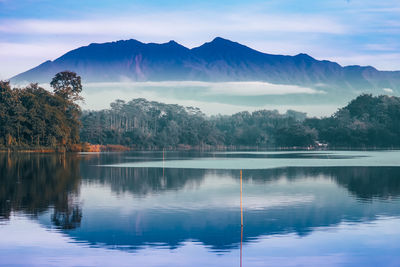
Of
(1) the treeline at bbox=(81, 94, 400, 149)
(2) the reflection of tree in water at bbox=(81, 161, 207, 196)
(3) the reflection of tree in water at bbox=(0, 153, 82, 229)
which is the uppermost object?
(1) the treeline at bbox=(81, 94, 400, 149)

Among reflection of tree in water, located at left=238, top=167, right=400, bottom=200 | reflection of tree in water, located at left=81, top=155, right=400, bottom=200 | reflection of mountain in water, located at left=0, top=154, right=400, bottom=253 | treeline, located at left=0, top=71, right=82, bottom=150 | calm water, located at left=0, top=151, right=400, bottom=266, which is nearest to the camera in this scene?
calm water, located at left=0, top=151, right=400, bottom=266

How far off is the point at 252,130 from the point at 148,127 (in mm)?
37880

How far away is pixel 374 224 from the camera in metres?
21.8

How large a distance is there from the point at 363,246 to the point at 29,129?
304ft

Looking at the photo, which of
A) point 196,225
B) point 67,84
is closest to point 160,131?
point 67,84

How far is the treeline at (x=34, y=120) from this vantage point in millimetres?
98750

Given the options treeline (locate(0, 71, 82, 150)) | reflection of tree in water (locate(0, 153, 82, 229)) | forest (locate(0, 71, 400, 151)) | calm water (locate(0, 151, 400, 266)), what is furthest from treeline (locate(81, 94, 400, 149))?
calm water (locate(0, 151, 400, 266))

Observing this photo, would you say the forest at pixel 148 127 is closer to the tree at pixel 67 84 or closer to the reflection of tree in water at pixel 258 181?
the tree at pixel 67 84

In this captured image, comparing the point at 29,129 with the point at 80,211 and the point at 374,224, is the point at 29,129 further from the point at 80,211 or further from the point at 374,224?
the point at 374,224

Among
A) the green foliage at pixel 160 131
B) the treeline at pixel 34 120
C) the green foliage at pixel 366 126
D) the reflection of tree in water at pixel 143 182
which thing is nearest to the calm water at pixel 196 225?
the reflection of tree in water at pixel 143 182

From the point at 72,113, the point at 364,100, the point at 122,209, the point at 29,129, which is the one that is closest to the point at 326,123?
the point at 364,100

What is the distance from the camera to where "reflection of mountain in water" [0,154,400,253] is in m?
19.8

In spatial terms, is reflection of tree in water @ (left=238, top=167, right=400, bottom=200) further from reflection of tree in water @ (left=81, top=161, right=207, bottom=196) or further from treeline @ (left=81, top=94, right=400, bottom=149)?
treeline @ (left=81, top=94, right=400, bottom=149)

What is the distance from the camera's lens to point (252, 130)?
637 ft
